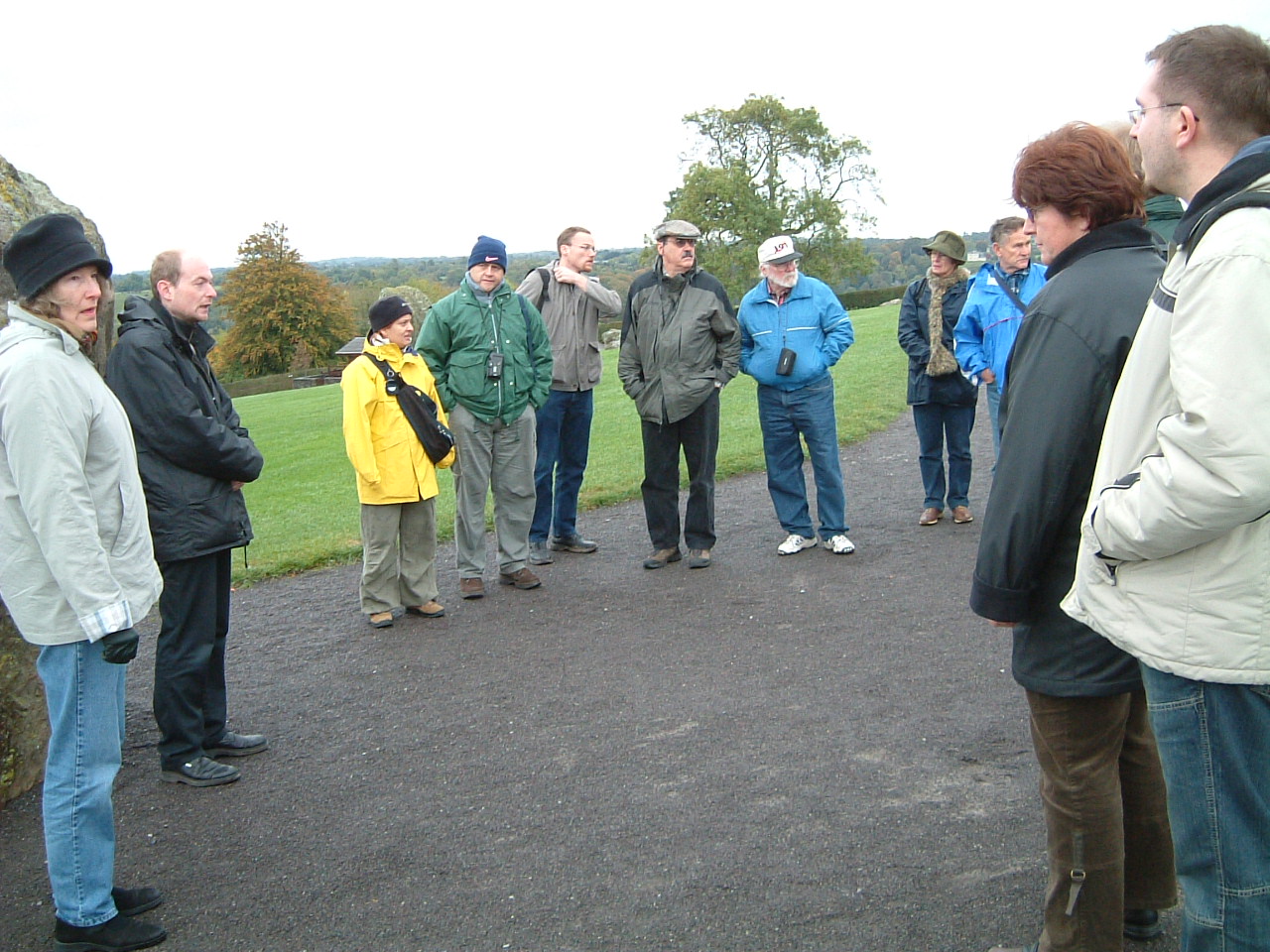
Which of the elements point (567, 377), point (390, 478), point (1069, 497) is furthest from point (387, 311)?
point (1069, 497)

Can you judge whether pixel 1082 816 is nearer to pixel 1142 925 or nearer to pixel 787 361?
pixel 1142 925

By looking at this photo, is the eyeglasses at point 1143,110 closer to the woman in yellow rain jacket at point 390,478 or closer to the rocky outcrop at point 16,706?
the rocky outcrop at point 16,706

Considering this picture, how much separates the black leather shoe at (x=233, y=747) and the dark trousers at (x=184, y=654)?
0.17 m

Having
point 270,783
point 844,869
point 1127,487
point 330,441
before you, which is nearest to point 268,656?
point 270,783

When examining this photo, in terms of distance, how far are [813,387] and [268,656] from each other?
4.31 metres

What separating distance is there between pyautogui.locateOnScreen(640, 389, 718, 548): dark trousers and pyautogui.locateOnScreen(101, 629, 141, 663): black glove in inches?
197

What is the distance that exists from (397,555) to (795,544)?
2945 mm

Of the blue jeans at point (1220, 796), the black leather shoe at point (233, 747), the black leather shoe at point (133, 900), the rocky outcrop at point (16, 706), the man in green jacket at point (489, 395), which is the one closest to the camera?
the blue jeans at point (1220, 796)

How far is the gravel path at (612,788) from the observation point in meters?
3.61

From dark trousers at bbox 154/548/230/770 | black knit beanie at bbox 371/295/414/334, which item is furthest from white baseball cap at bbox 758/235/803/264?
dark trousers at bbox 154/548/230/770

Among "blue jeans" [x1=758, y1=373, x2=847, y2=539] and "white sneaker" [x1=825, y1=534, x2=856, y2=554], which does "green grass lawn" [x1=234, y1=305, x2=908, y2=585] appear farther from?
"white sneaker" [x1=825, y1=534, x2=856, y2=554]

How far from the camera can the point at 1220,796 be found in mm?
2354

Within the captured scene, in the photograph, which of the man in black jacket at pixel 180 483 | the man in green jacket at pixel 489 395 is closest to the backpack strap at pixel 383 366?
the man in green jacket at pixel 489 395

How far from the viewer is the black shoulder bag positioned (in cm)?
714
